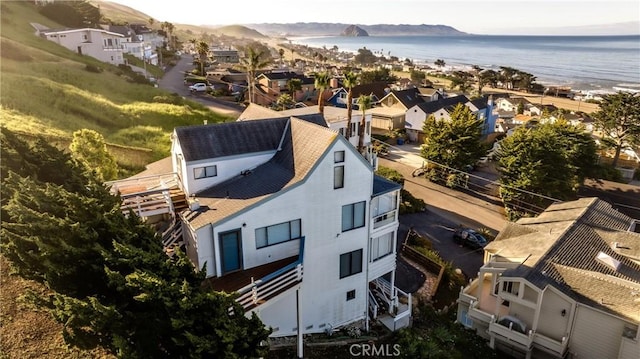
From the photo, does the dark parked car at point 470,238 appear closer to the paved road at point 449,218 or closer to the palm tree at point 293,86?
the paved road at point 449,218

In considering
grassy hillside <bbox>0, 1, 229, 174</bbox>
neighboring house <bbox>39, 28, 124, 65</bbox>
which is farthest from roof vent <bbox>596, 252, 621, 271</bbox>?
neighboring house <bbox>39, 28, 124, 65</bbox>

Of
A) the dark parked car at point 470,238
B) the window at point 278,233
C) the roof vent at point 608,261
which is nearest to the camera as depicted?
the window at point 278,233

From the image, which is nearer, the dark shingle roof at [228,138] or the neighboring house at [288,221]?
the neighboring house at [288,221]

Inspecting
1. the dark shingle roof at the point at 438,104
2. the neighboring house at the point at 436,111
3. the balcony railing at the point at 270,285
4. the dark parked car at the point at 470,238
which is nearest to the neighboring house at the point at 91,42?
the neighboring house at the point at 436,111

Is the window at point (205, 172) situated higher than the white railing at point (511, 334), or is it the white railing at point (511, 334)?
the window at point (205, 172)

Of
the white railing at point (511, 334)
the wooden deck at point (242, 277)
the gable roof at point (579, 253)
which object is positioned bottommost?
the white railing at point (511, 334)

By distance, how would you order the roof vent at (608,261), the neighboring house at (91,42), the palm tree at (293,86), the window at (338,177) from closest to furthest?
the window at (338,177)
the roof vent at (608,261)
the palm tree at (293,86)
the neighboring house at (91,42)
